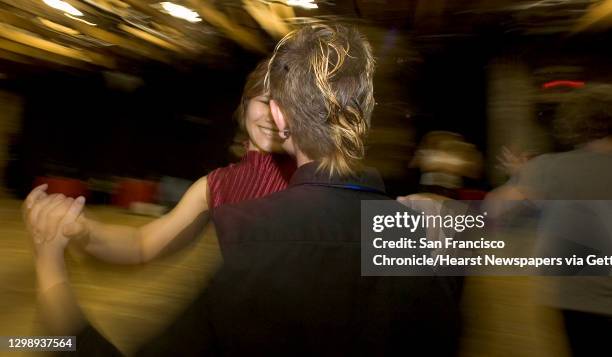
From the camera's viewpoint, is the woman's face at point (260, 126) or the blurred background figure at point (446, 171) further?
the blurred background figure at point (446, 171)

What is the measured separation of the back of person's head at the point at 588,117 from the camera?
5.08 feet

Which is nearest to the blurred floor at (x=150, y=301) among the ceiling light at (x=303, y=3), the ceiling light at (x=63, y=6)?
the ceiling light at (x=63, y=6)

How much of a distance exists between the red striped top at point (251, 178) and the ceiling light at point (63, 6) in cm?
210

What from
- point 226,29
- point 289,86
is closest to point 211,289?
point 289,86

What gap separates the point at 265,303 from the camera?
0.66 metres

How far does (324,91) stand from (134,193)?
3.49 meters

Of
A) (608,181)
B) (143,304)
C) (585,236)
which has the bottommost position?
(143,304)

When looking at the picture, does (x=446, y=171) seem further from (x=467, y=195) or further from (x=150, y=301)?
(x=150, y=301)

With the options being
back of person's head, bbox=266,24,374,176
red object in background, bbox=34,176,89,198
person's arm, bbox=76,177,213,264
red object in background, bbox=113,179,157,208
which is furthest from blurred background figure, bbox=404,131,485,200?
red object in background, bbox=34,176,89,198

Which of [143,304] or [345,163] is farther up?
[345,163]

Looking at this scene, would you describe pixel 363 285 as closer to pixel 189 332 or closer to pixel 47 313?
pixel 189 332

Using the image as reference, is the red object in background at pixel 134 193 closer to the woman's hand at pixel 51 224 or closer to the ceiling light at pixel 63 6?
the ceiling light at pixel 63 6

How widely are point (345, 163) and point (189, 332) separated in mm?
347

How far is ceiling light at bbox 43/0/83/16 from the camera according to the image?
270 centimetres
